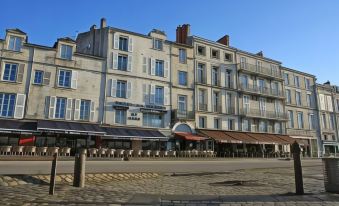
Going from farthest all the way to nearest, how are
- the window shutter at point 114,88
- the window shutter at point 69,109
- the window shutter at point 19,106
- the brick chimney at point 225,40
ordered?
the brick chimney at point 225,40
the window shutter at point 114,88
the window shutter at point 69,109
the window shutter at point 19,106

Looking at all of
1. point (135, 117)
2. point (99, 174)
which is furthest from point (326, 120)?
point (99, 174)

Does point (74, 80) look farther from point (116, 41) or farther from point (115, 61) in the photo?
point (116, 41)

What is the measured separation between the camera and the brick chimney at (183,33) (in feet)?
115

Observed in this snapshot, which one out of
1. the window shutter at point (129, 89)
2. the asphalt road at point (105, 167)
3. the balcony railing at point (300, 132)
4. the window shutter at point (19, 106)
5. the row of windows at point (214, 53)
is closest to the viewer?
the asphalt road at point (105, 167)

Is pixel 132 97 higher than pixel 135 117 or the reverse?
higher

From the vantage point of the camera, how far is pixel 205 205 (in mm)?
5051

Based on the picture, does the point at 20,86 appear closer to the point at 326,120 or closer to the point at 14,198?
the point at 14,198

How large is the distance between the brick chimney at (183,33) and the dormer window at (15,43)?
17732 millimetres

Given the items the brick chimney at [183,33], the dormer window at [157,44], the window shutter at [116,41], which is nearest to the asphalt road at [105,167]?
the window shutter at [116,41]

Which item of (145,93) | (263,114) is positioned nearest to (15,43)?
(145,93)

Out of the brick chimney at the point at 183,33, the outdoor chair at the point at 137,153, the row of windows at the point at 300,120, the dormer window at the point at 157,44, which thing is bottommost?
the outdoor chair at the point at 137,153

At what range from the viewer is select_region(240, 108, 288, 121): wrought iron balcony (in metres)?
36.0

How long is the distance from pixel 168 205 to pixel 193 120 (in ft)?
86.6

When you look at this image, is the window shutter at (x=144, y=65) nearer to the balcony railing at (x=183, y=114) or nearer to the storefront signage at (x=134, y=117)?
the storefront signage at (x=134, y=117)
